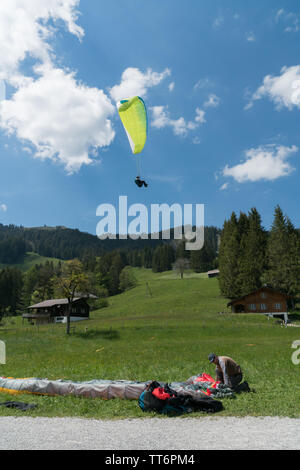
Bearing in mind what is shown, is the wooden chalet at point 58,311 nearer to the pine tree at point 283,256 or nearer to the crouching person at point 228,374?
the pine tree at point 283,256

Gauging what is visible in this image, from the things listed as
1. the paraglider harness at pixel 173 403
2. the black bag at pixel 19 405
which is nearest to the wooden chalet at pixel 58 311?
the black bag at pixel 19 405

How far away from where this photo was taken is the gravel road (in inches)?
288

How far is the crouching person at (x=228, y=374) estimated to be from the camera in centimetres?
1256

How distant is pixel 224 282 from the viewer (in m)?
79.9

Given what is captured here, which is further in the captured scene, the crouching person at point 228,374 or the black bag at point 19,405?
the crouching person at point 228,374

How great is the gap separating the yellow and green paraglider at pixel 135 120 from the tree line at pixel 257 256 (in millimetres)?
58757

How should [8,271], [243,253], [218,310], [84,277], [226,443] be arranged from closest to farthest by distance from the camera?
[226,443] → [84,277] → [218,310] → [243,253] → [8,271]

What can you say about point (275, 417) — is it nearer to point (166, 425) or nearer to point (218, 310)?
point (166, 425)

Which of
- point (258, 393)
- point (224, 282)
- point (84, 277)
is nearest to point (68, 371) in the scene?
point (258, 393)

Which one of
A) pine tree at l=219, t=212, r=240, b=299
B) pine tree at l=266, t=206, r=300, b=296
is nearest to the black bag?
pine tree at l=266, t=206, r=300, b=296

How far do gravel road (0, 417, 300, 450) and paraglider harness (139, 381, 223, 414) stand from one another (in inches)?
23.0

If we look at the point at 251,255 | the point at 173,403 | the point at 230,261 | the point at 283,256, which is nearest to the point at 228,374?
the point at 173,403

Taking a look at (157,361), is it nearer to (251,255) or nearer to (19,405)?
(19,405)
